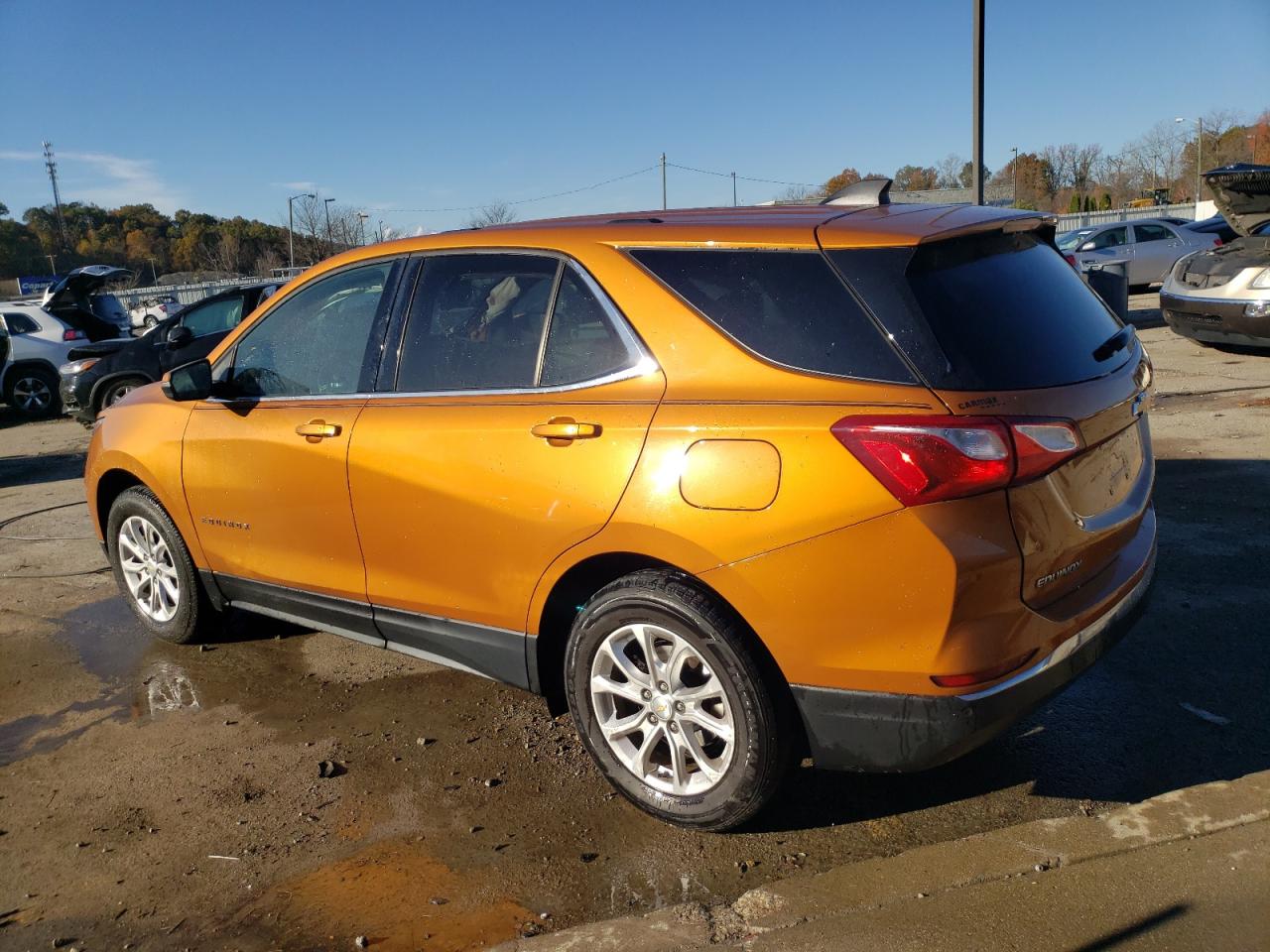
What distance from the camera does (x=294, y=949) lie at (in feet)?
8.86

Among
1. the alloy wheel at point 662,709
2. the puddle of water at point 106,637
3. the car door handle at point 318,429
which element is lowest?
the puddle of water at point 106,637

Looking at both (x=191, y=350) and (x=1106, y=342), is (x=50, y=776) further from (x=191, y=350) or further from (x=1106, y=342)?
(x=191, y=350)

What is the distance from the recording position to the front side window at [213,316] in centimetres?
1259

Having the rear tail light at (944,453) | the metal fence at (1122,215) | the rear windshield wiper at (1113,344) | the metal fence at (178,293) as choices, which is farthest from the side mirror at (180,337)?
the metal fence at (1122,215)

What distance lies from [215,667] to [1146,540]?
12.9ft

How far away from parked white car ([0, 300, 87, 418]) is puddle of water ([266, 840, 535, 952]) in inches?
578

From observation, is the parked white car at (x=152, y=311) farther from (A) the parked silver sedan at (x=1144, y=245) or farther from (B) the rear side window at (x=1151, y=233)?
(B) the rear side window at (x=1151, y=233)

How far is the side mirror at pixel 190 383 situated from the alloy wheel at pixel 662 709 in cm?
231

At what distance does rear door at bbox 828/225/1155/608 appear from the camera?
2643mm

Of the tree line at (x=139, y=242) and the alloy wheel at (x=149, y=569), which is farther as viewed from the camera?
the tree line at (x=139, y=242)

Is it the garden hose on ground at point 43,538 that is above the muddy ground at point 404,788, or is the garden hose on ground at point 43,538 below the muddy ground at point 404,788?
above

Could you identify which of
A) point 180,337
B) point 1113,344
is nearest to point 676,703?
point 1113,344

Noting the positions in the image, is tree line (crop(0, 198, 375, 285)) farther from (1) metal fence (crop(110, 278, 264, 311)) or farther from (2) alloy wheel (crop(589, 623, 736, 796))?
(2) alloy wheel (crop(589, 623, 736, 796))

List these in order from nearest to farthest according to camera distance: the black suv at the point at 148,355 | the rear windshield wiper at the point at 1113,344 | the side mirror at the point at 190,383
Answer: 1. the rear windshield wiper at the point at 1113,344
2. the side mirror at the point at 190,383
3. the black suv at the point at 148,355
